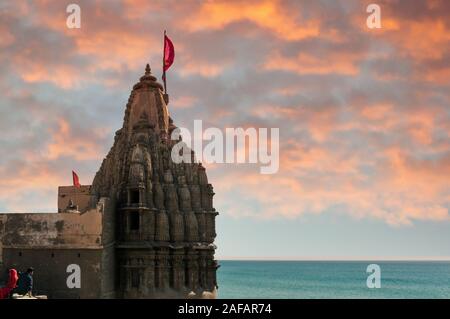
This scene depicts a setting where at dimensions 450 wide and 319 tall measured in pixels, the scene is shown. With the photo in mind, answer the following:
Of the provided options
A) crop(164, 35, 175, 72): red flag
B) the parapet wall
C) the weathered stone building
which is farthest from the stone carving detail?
the parapet wall

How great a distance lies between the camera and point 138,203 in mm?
35312

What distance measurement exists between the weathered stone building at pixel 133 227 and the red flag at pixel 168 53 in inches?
78.3

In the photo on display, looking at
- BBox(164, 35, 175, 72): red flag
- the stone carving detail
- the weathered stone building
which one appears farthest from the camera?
BBox(164, 35, 175, 72): red flag

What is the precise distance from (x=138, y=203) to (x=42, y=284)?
766 cm

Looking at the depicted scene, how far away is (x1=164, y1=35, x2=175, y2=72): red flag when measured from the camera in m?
43.3

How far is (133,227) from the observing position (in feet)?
117

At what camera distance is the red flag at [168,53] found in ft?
142

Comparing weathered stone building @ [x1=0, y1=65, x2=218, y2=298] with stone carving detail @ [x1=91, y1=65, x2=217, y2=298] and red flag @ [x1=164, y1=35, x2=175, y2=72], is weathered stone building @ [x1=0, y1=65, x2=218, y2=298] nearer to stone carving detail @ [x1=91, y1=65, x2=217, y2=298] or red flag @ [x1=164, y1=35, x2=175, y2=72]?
stone carving detail @ [x1=91, y1=65, x2=217, y2=298]

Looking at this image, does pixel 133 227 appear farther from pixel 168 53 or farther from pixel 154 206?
pixel 168 53

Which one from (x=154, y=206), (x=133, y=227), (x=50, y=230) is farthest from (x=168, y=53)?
(x=50, y=230)

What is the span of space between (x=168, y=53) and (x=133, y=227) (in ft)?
48.1

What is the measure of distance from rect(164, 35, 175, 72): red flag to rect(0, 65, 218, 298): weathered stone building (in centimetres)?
199

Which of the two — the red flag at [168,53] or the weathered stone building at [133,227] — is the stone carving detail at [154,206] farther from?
the red flag at [168,53]
